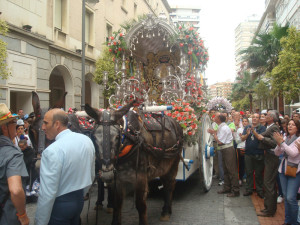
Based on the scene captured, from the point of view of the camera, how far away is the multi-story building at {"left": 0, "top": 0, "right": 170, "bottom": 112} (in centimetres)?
1107

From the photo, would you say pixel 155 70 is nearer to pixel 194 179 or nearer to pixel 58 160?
pixel 194 179

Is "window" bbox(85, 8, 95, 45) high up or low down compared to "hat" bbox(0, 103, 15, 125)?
up

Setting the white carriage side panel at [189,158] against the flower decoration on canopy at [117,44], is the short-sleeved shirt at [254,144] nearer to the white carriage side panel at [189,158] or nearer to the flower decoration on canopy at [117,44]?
the white carriage side panel at [189,158]

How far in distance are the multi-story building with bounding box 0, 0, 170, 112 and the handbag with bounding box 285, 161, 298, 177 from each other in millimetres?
6817

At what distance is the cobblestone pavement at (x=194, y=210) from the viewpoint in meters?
4.88

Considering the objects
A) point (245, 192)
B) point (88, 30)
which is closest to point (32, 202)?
point (245, 192)

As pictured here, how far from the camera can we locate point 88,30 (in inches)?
706

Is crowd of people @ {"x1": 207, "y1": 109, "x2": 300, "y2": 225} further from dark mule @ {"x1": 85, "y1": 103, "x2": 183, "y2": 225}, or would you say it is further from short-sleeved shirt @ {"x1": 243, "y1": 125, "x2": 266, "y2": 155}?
dark mule @ {"x1": 85, "y1": 103, "x2": 183, "y2": 225}

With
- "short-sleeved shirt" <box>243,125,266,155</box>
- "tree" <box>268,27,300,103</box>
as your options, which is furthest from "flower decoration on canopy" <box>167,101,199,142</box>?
"tree" <box>268,27,300,103</box>

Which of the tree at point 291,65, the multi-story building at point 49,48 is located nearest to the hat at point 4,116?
the multi-story building at point 49,48

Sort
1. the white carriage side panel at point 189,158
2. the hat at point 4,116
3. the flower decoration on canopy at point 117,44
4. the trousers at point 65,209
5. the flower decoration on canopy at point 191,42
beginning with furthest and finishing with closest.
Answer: the flower decoration on canopy at point 117,44, the flower decoration on canopy at point 191,42, the white carriage side panel at point 189,158, the hat at point 4,116, the trousers at point 65,209

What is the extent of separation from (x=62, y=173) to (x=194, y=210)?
3.55 m

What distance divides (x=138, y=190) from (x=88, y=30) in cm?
1569

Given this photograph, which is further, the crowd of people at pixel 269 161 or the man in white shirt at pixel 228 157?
the man in white shirt at pixel 228 157
